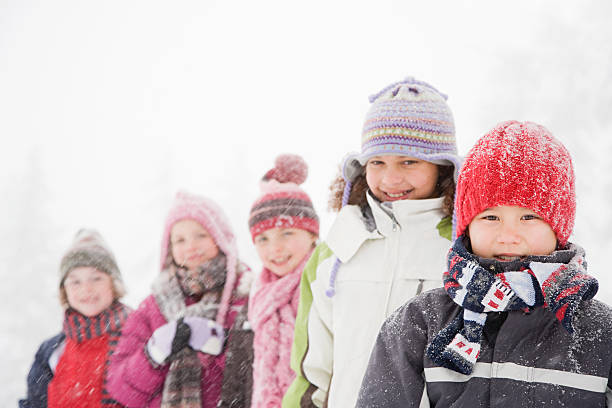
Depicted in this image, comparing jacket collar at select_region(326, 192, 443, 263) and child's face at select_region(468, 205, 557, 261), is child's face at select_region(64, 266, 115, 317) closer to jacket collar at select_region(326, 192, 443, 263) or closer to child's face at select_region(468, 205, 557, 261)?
jacket collar at select_region(326, 192, 443, 263)

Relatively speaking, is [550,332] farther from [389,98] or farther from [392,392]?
[389,98]

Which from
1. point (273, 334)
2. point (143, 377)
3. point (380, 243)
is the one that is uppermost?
point (380, 243)

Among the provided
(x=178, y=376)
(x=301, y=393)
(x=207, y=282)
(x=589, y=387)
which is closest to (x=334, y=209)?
Answer: (x=301, y=393)

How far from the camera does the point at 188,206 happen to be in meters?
4.38

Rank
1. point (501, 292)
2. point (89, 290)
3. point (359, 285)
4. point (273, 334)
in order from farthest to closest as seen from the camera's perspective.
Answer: point (89, 290)
point (273, 334)
point (359, 285)
point (501, 292)

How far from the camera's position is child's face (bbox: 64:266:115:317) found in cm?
454

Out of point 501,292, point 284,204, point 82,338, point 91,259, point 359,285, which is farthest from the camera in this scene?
point 91,259

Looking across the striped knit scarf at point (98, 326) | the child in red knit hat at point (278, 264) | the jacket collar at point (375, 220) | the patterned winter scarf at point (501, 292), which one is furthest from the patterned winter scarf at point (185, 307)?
the patterned winter scarf at point (501, 292)

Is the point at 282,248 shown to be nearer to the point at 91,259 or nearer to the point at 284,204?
the point at 284,204

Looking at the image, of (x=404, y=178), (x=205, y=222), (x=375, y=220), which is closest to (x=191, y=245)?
(x=205, y=222)

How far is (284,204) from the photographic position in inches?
157

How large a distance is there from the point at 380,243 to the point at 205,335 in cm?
174

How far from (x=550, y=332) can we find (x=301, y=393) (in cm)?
156

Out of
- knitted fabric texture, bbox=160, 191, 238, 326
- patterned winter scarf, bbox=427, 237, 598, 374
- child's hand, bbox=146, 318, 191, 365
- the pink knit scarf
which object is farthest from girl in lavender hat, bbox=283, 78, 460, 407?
knitted fabric texture, bbox=160, 191, 238, 326
